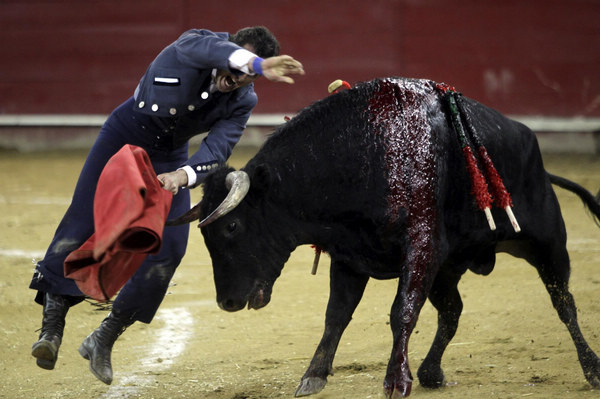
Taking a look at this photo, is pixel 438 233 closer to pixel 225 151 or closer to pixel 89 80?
pixel 225 151

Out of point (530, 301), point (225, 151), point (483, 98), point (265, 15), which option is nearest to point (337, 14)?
point (265, 15)

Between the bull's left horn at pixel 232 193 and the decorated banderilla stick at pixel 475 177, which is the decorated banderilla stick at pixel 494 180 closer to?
the decorated banderilla stick at pixel 475 177

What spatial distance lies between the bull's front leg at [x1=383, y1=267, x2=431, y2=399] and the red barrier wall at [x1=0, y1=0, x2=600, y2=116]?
591 centimetres

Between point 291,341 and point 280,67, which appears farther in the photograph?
point 291,341

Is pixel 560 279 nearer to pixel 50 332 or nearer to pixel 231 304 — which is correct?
pixel 231 304

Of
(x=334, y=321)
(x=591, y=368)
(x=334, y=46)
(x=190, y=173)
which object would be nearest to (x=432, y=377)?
(x=334, y=321)

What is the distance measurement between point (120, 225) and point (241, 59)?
0.56 m

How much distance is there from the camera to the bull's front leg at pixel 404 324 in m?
2.60

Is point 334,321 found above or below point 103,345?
above

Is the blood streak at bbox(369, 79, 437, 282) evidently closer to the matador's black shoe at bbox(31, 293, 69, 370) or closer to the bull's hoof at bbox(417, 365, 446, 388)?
the bull's hoof at bbox(417, 365, 446, 388)

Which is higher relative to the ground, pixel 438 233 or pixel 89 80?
pixel 438 233

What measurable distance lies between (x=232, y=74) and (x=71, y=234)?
0.76 metres

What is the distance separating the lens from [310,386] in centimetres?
294

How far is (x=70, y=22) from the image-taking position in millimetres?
8867
